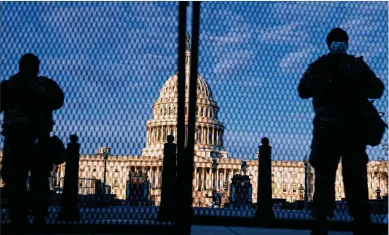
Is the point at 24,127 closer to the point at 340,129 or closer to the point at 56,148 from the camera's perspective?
the point at 56,148

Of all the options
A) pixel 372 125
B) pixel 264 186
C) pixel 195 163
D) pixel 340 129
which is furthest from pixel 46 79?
pixel 264 186

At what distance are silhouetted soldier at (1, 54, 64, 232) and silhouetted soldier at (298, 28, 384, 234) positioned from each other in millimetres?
2518

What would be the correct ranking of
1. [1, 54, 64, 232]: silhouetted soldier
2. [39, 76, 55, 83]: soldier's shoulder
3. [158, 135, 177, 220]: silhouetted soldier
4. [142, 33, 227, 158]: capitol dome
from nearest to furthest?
[1, 54, 64, 232]: silhouetted soldier
[39, 76, 55, 83]: soldier's shoulder
[142, 33, 227, 158]: capitol dome
[158, 135, 177, 220]: silhouetted soldier

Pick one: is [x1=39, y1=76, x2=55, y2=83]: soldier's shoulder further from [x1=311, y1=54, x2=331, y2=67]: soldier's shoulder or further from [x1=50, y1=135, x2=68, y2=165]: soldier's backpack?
[x1=311, y1=54, x2=331, y2=67]: soldier's shoulder

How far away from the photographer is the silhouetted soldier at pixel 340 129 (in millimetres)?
4438

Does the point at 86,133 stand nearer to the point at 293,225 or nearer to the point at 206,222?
the point at 206,222

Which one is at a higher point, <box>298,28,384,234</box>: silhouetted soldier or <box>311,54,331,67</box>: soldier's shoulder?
<box>311,54,331,67</box>: soldier's shoulder

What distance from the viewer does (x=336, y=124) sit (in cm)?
439

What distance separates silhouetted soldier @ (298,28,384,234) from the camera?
14.6ft

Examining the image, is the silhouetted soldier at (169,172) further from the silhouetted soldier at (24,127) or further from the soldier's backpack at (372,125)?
the soldier's backpack at (372,125)

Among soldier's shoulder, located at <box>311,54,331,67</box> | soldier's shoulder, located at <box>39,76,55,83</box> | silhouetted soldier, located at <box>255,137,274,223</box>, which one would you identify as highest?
soldier's shoulder, located at <box>311,54,331,67</box>

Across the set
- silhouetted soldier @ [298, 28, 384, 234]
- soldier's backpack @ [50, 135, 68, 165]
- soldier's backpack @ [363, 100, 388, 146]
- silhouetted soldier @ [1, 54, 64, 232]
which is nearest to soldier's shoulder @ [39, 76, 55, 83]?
silhouetted soldier @ [1, 54, 64, 232]

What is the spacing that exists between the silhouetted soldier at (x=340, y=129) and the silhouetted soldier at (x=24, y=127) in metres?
2.52

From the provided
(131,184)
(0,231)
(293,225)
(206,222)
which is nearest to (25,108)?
(0,231)
